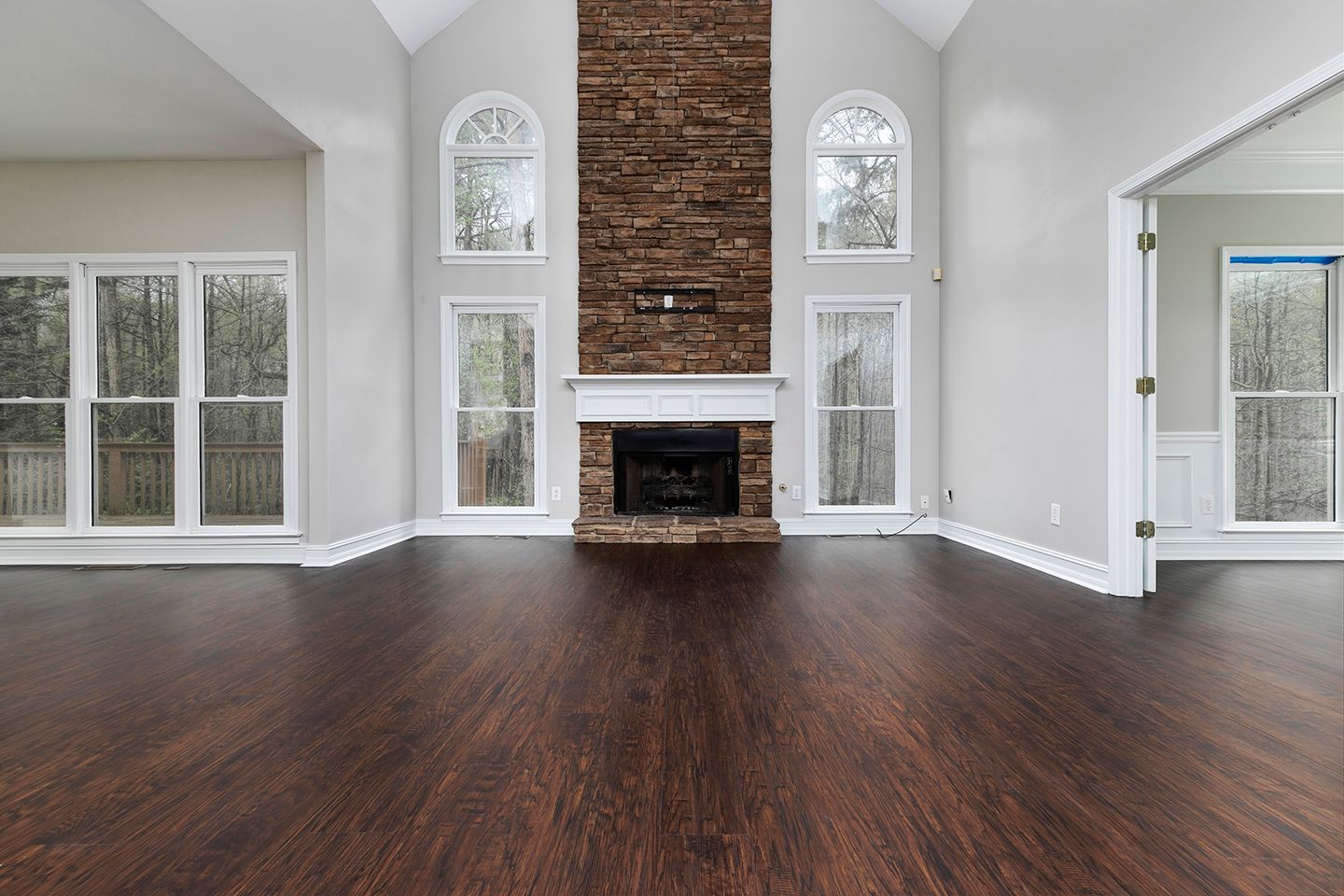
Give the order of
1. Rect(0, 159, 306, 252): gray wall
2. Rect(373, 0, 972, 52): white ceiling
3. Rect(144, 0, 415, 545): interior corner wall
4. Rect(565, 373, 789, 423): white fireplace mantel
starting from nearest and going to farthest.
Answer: Rect(144, 0, 415, 545): interior corner wall
Rect(0, 159, 306, 252): gray wall
Rect(373, 0, 972, 52): white ceiling
Rect(565, 373, 789, 423): white fireplace mantel

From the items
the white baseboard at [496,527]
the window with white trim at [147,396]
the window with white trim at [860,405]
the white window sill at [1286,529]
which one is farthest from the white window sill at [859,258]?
the window with white trim at [147,396]

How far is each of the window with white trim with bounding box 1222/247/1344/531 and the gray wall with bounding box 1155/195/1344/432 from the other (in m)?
0.09

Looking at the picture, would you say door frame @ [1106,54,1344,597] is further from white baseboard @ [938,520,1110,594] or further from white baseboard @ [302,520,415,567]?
white baseboard @ [302,520,415,567]

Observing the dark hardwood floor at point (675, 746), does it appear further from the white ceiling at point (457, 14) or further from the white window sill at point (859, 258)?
the white ceiling at point (457, 14)

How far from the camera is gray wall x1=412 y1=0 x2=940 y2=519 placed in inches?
206

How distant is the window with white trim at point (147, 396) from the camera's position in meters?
4.09

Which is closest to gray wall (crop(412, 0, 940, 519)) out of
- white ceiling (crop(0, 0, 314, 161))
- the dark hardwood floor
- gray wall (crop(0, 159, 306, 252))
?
gray wall (crop(0, 159, 306, 252))

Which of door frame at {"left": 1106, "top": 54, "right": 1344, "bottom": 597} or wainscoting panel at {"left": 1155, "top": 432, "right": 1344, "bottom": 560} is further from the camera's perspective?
wainscoting panel at {"left": 1155, "top": 432, "right": 1344, "bottom": 560}

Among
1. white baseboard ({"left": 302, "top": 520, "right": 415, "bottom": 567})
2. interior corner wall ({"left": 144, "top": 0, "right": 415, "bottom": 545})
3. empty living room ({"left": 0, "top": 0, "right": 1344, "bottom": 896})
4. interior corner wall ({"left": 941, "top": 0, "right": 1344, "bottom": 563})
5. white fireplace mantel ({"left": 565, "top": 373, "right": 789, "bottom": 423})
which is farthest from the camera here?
white fireplace mantel ({"left": 565, "top": 373, "right": 789, "bottom": 423})

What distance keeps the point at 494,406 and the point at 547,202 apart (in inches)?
72.7

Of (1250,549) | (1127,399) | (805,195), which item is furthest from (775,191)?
(1250,549)

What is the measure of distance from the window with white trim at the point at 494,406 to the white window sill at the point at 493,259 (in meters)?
0.36

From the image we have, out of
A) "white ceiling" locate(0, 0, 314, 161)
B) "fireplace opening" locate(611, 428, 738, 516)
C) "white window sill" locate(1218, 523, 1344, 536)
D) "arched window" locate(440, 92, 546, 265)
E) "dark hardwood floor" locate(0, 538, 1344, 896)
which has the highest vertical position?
"arched window" locate(440, 92, 546, 265)

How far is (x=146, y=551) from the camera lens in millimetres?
4098
